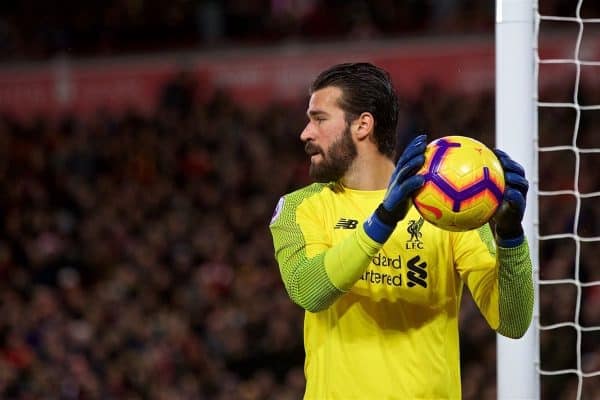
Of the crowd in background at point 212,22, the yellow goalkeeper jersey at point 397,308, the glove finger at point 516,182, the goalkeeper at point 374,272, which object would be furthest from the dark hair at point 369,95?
the crowd in background at point 212,22

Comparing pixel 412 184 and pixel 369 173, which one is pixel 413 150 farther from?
pixel 369 173

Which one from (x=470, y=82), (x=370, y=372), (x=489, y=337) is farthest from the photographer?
(x=470, y=82)

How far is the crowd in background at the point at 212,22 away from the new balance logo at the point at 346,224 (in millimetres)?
9471

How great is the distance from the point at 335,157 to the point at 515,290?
0.68 metres

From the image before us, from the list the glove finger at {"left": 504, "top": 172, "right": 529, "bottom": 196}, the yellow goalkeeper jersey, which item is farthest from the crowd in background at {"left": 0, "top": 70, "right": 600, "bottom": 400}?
the glove finger at {"left": 504, "top": 172, "right": 529, "bottom": 196}

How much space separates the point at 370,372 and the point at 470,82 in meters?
9.49

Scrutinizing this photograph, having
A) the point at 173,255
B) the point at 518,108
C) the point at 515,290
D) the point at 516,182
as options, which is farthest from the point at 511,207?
the point at 173,255

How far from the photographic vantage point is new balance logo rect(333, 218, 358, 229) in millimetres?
3490

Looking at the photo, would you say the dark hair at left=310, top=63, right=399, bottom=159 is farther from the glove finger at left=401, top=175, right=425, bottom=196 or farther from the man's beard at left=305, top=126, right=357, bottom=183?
the glove finger at left=401, top=175, right=425, bottom=196

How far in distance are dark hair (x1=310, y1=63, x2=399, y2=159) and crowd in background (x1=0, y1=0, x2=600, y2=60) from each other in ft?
30.5

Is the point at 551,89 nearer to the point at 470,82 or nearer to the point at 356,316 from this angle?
the point at 470,82

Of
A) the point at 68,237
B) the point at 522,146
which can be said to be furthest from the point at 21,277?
the point at 522,146

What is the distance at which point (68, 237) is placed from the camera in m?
12.0

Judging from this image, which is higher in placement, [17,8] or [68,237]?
[17,8]
